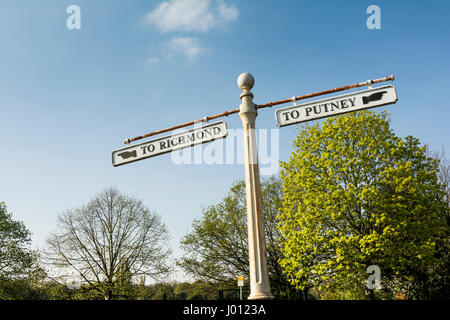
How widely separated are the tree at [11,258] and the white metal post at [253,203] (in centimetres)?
3068

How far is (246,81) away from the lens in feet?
16.7

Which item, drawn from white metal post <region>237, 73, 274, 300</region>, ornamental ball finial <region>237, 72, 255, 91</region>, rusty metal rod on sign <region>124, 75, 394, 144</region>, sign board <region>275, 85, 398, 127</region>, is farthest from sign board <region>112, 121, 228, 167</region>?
sign board <region>275, 85, 398, 127</region>

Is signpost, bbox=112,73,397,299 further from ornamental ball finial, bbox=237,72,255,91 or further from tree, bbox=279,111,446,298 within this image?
tree, bbox=279,111,446,298

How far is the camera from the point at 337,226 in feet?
57.5

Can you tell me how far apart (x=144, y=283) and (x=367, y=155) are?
21.0 m

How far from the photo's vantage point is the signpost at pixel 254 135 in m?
4.22

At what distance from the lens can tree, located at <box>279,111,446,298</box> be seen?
15406 millimetres

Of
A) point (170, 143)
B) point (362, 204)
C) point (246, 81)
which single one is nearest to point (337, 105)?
point (246, 81)

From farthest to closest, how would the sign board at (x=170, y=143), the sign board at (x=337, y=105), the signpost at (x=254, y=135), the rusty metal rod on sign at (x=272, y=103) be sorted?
the sign board at (x=170, y=143), the rusty metal rod on sign at (x=272, y=103), the sign board at (x=337, y=105), the signpost at (x=254, y=135)

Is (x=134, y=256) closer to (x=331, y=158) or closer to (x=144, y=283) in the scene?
(x=144, y=283)

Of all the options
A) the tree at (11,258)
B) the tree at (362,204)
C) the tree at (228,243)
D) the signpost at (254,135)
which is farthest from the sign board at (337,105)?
the tree at (11,258)

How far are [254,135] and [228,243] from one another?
85.7 feet

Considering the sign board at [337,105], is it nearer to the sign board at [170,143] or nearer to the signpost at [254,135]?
the signpost at [254,135]
